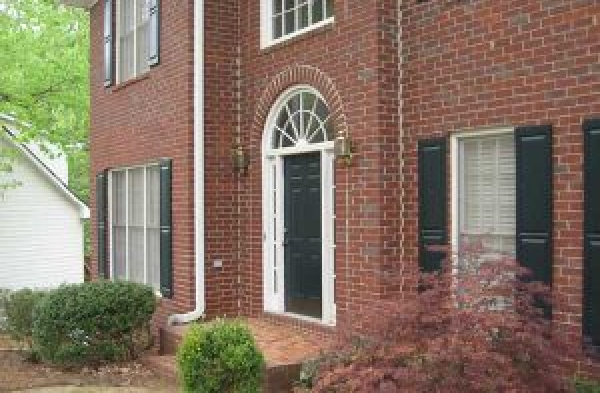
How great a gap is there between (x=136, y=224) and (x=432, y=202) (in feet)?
20.8

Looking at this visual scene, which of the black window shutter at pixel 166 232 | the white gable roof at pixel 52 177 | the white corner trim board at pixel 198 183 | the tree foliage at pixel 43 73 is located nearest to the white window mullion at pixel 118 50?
the black window shutter at pixel 166 232

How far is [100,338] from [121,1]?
19.9 feet

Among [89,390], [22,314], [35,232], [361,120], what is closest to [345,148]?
[361,120]

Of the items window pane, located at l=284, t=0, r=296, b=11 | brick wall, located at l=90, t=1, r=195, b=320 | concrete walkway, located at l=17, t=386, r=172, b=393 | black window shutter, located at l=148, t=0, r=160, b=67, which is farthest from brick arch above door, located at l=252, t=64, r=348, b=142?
concrete walkway, located at l=17, t=386, r=172, b=393

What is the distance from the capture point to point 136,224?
12.6m

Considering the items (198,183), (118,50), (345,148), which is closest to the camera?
(345,148)

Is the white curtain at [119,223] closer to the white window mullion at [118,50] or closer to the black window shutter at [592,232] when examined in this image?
the white window mullion at [118,50]

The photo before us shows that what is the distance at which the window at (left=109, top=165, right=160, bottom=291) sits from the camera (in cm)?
1199

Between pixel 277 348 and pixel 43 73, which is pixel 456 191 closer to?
pixel 277 348

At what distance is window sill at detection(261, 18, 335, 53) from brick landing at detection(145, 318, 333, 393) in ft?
11.4

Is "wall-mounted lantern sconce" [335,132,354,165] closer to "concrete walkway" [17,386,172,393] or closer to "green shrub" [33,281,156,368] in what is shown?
"concrete walkway" [17,386,172,393]

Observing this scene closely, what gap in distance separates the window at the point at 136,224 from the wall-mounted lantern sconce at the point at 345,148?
13.2 feet

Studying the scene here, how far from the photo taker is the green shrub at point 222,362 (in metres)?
7.37

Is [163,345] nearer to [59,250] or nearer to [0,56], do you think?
[0,56]
